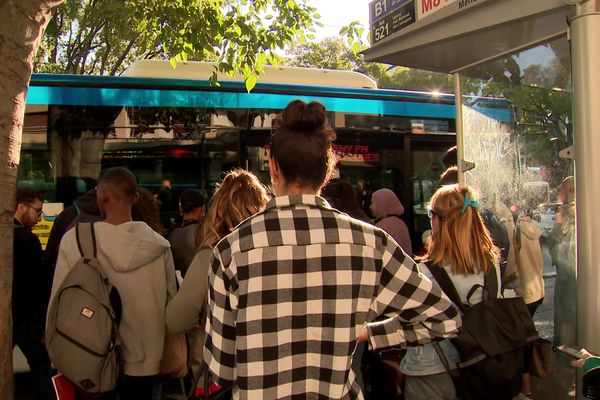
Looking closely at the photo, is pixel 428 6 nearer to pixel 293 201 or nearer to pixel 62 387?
pixel 293 201

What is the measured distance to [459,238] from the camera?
9.48ft

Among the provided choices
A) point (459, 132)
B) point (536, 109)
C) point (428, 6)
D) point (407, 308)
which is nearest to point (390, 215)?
point (459, 132)

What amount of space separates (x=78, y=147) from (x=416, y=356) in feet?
17.0

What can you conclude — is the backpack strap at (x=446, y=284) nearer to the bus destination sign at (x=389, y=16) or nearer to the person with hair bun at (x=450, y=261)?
the person with hair bun at (x=450, y=261)

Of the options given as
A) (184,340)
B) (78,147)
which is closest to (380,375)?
(184,340)

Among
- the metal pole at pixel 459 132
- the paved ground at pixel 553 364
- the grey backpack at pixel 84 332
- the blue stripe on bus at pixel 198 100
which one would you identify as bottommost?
the paved ground at pixel 553 364

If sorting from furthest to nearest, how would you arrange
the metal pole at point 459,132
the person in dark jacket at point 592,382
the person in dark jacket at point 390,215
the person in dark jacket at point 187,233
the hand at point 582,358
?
the person in dark jacket at point 390,215 → the person in dark jacket at point 187,233 → the metal pole at point 459,132 → the hand at point 582,358 → the person in dark jacket at point 592,382

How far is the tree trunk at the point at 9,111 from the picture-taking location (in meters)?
2.72

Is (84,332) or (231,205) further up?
(231,205)

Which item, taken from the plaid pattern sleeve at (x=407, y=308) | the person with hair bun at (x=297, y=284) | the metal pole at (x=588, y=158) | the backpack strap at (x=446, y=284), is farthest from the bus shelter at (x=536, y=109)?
the person with hair bun at (x=297, y=284)

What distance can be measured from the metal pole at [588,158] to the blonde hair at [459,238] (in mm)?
464

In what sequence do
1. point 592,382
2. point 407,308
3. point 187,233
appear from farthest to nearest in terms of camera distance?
1. point 187,233
2. point 592,382
3. point 407,308

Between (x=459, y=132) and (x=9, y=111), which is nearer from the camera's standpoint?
(x=9, y=111)

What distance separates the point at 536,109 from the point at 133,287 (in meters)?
2.86
